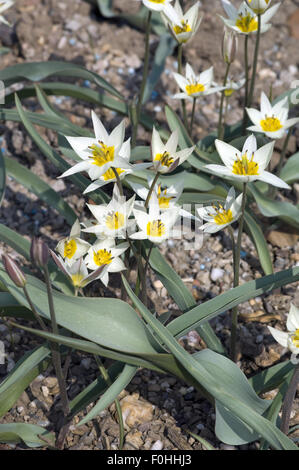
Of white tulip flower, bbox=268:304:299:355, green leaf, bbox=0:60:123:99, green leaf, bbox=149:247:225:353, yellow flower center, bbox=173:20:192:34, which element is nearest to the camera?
white tulip flower, bbox=268:304:299:355

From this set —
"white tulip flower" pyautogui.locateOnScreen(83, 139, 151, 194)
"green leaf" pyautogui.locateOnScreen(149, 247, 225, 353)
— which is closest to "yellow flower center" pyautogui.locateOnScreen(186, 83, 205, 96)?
"white tulip flower" pyautogui.locateOnScreen(83, 139, 151, 194)

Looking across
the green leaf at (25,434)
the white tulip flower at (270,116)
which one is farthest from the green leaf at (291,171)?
the green leaf at (25,434)

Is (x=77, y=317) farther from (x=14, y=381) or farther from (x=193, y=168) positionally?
(x=193, y=168)

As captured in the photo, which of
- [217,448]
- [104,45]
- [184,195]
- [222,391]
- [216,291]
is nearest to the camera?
[222,391]

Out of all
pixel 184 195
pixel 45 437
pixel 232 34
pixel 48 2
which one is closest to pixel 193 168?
pixel 184 195

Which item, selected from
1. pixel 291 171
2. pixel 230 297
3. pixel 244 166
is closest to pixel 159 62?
pixel 291 171

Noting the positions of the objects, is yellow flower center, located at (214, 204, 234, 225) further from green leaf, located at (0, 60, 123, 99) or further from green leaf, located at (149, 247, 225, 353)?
green leaf, located at (0, 60, 123, 99)
